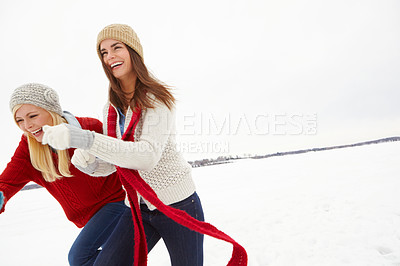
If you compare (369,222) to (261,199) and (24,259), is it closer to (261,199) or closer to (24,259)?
A: (261,199)

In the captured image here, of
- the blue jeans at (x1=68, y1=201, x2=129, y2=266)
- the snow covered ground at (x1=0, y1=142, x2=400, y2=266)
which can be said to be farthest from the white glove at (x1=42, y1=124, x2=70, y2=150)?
the snow covered ground at (x1=0, y1=142, x2=400, y2=266)

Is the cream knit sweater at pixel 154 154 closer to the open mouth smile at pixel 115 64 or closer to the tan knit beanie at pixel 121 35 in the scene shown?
the open mouth smile at pixel 115 64

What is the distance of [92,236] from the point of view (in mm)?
1888

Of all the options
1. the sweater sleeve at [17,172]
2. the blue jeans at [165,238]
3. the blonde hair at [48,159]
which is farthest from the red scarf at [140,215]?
the sweater sleeve at [17,172]

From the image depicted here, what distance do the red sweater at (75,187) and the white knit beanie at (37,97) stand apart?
0.35 metres

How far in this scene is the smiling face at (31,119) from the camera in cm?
174

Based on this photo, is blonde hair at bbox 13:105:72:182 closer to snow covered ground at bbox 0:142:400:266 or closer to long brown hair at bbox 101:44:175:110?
long brown hair at bbox 101:44:175:110

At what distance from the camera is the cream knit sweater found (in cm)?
101

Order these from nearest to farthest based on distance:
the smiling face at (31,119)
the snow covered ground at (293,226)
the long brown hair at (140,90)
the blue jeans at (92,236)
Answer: the long brown hair at (140,90)
the smiling face at (31,119)
the blue jeans at (92,236)
the snow covered ground at (293,226)

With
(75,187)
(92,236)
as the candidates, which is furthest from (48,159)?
(92,236)

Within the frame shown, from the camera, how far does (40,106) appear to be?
181cm

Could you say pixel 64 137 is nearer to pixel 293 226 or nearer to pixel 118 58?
pixel 118 58

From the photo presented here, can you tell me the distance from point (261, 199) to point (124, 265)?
16.7ft

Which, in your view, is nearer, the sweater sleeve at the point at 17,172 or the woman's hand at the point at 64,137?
the woman's hand at the point at 64,137
